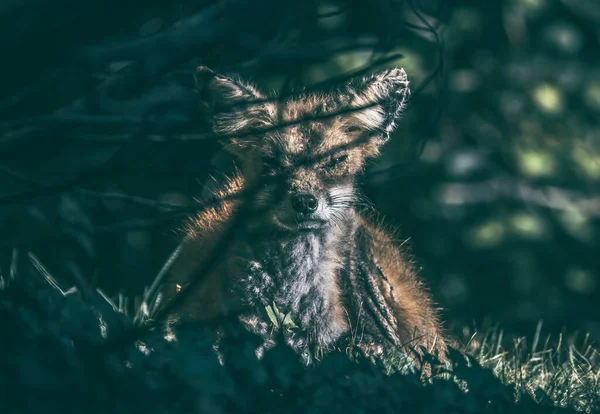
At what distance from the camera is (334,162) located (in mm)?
3111

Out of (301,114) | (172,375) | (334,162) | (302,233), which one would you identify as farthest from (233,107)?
(172,375)

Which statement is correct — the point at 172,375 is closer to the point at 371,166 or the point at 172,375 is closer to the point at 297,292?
the point at 297,292

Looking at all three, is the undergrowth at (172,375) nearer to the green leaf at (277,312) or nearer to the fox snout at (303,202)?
the green leaf at (277,312)

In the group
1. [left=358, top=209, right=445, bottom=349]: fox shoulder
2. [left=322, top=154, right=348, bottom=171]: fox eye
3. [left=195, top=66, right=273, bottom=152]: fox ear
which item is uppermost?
[left=195, top=66, right=273, bottom=152]: fox ear

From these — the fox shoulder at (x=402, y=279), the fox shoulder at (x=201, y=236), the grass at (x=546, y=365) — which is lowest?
the grass at (x=546, y=365)

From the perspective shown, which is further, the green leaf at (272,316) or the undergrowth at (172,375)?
the green leaf at (272,316)

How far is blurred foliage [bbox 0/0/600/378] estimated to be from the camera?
2.80 metres

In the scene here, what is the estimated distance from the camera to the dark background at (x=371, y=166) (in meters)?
2.79

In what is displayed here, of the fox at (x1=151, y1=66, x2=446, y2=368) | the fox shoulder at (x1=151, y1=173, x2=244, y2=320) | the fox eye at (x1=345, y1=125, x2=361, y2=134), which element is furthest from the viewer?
the fox eye at (x1=345, y1=125, x2=361, y2=134)

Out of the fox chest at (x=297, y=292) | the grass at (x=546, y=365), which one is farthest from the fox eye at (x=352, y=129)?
the grass at (x=546, y=365)

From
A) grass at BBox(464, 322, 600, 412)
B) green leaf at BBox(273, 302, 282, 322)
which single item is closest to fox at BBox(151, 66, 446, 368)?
green leaf at BBox(273, 302, 282, 322)

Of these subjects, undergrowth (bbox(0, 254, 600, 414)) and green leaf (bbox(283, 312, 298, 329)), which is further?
green leaf (bbox(283, 312, 298, 329))

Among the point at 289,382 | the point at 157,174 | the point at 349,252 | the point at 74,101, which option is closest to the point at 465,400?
the point at 289,382

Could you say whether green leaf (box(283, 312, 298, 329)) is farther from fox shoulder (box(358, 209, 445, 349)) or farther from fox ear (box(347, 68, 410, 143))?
fox ear (box(347, 68, 410, 143))
